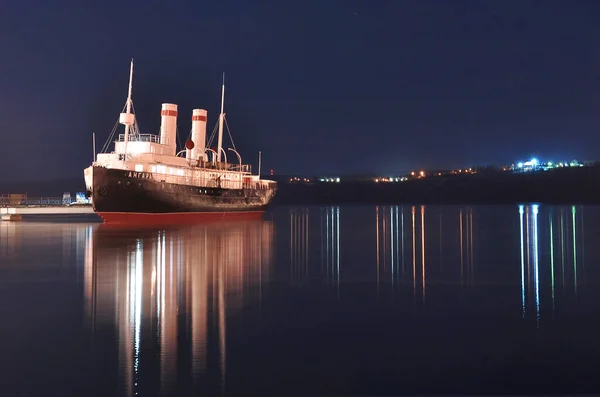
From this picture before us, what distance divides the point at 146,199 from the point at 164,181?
6.53ft

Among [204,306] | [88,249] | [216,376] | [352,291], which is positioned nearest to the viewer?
[216,376]

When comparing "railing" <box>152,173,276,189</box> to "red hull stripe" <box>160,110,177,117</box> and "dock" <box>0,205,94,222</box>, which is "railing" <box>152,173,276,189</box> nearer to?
"red hull stripe" <box>160,110,177,117</box>

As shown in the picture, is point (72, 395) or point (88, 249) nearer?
point (72, 395)

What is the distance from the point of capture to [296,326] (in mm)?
7602

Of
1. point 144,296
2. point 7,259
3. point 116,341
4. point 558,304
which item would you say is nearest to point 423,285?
point 558,304

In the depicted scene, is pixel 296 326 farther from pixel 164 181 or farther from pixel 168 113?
pixel 168 113

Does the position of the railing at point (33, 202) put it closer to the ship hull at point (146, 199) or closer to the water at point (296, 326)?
the ship hull at point (146, 199)

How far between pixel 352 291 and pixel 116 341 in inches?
197

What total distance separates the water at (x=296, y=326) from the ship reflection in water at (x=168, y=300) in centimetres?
4

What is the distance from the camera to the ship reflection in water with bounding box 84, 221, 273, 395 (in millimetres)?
5867

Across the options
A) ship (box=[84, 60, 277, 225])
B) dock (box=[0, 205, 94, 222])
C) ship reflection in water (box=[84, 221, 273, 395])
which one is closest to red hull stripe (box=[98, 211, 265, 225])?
ship (box=[84, 60, 277, 225])

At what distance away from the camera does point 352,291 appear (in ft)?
34.6

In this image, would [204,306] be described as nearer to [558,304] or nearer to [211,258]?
[558,304]

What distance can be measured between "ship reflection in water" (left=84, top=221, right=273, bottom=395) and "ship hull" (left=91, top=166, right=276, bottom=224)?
58.2 ft
